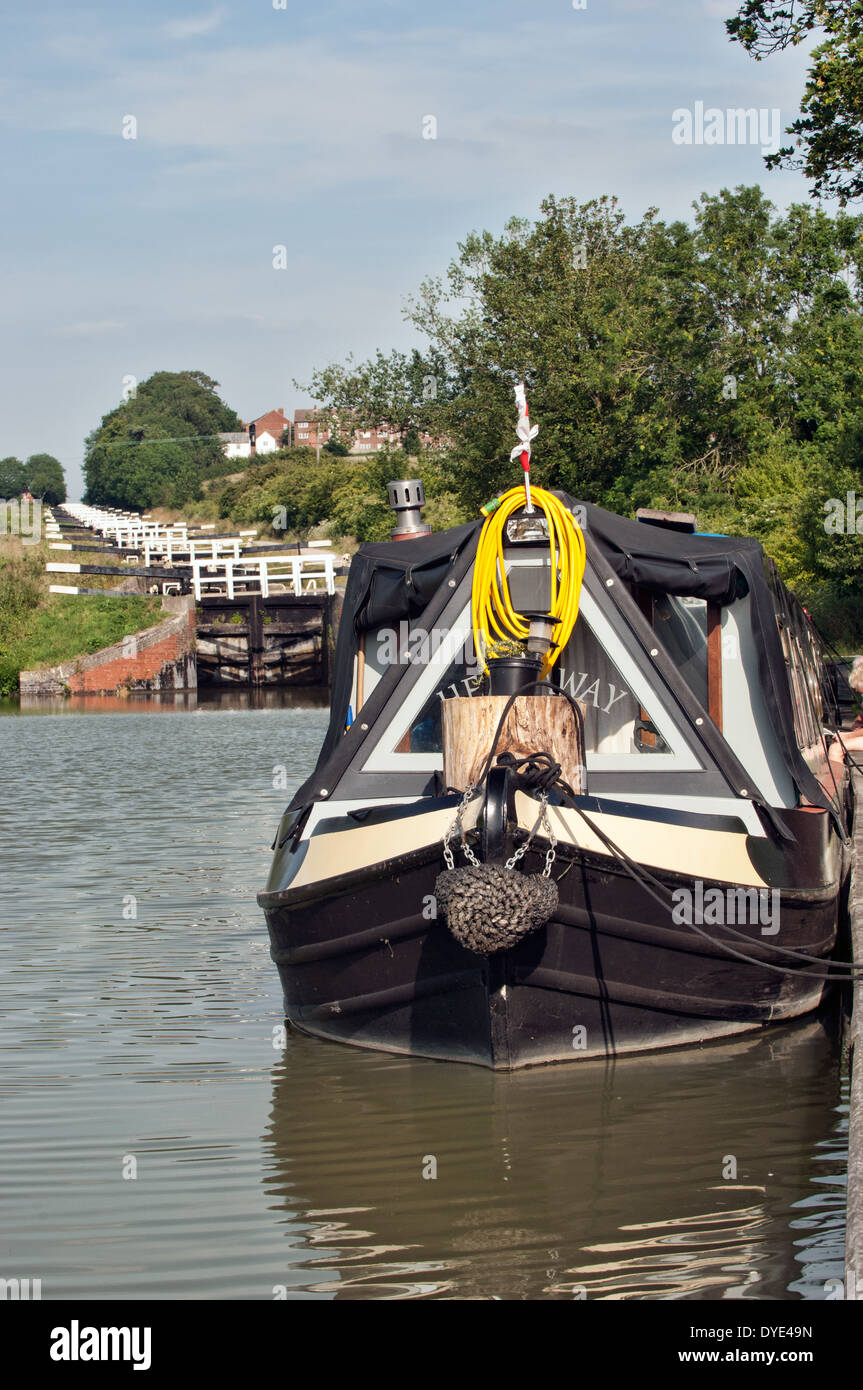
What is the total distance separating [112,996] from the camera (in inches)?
349

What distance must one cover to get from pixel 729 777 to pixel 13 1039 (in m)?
3.95

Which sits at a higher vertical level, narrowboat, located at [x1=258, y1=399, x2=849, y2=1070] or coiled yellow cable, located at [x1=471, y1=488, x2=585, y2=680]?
coiled yellow cable, located at [x1=471, y1=488, x2=585, y2=680]

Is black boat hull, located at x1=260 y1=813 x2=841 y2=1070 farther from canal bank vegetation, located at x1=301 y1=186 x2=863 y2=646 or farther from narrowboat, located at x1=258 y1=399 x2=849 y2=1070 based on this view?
canal bank vegetation, located at x1=301 y1=186 x2=863 y2=646

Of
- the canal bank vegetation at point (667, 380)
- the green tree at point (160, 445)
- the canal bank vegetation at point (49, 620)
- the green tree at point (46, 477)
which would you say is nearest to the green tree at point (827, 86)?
the canal bank vegetation at point (667, 380)

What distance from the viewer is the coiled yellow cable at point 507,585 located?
7.21 meters

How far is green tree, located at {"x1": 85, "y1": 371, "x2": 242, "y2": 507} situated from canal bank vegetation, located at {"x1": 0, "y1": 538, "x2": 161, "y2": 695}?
53.4 metres

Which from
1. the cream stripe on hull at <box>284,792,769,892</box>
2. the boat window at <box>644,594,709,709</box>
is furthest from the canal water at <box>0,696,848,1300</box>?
the boat window at <box>644,594,709,709</box>

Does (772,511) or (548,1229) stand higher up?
(772,511)

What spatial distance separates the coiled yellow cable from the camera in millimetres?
7207

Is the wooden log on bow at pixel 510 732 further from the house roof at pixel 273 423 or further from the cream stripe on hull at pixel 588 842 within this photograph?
the house roof at pixel 273 423

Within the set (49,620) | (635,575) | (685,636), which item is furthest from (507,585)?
(49,620)

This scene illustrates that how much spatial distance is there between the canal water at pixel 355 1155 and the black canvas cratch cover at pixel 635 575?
4.71 ft
